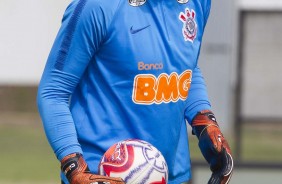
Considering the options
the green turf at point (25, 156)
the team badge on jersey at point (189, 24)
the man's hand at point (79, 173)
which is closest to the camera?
the man's hand at point (79, 173)

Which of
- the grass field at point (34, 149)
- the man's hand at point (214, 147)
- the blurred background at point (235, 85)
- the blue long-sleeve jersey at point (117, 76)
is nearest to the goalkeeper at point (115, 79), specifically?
the blue long-sleeve jersey at point (117, 76)

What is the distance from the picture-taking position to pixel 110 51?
4227 millimetres

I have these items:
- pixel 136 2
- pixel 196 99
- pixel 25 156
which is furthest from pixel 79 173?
pixel 25 156

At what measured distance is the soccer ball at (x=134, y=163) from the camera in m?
4.15

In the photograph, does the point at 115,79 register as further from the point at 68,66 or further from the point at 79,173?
the point at 79,173

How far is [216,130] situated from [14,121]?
9768 mm

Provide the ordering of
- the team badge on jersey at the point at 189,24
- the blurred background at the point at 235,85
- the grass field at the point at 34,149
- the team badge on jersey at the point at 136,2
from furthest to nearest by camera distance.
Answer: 1. the blurred background at the point at 235,85
2. the grass field at the point at 34,149
3. the team badge on jersey at the point at 189,24
4. the team badge on jersey at the point at 136,2

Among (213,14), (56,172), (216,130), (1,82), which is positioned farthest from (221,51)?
(216,130)

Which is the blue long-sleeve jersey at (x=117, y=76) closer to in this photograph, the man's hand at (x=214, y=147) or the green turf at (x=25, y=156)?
the man's hand at (x=214, y=147)

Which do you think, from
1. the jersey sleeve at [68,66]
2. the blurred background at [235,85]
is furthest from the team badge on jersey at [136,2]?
the blurred background at [235,85]

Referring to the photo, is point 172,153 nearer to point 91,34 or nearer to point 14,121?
point 91,34

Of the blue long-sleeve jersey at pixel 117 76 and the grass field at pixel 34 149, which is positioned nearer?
the blue long-sleeve jersey at pixel 117 76

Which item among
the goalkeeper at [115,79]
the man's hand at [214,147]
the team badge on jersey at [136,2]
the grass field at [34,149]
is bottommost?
the grass field at [34,149]

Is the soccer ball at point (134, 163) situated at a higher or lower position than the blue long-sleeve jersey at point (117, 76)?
lower
